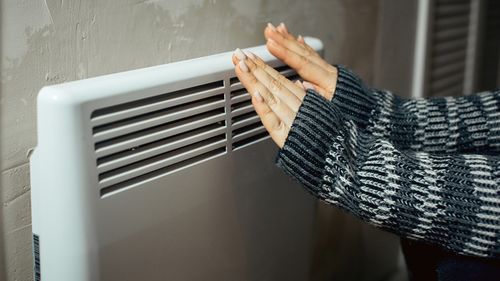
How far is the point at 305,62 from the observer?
0.75 m

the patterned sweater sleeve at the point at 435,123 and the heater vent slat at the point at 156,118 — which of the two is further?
the patterned sweater sleeve at the point at 435,123

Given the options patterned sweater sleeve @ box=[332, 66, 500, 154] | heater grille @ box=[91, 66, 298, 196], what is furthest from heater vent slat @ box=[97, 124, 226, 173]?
patterned sweater sleeve @ box=[332, 66, 500, 154]

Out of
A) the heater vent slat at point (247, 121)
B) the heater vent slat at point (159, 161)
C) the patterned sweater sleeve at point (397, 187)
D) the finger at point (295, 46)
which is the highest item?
the finger at point (295, 46)

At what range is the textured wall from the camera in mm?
581

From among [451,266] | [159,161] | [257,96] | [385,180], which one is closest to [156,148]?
[159,161]

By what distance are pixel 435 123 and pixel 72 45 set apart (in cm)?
52

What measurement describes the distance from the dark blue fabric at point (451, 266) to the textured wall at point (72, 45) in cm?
41

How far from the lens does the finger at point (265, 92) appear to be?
2.07ft

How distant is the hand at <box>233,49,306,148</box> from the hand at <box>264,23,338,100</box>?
3.4 inches

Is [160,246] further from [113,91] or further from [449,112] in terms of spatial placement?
[449,112]

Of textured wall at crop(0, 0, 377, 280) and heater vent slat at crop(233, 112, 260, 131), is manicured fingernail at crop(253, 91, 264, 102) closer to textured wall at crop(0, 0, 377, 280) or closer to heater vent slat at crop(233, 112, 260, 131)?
heater vent slat at crop(233, 112, 260, 131)

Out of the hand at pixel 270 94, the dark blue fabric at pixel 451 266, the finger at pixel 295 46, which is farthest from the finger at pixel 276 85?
the dark blue fabric at pixel 451 266

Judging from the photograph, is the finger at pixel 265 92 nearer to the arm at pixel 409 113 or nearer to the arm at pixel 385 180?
the arm at pixel 385 180

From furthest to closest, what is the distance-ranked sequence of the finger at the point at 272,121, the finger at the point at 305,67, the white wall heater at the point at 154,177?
the finger at the point at 305,67 < the finger at the point at 272,121 < the white wall heater at the point at 154,177
